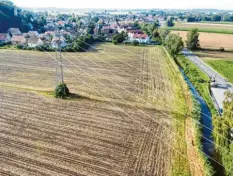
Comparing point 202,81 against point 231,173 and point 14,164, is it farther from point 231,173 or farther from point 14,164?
point 14,164

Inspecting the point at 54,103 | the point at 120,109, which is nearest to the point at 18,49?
the point at 54,103

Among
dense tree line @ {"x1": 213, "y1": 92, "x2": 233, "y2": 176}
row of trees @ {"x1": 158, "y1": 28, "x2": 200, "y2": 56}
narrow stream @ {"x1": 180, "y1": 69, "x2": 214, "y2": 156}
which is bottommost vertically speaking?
narrow stream @ {"x1": 180, "y1": 69, "x2": 214, "y2": 156}

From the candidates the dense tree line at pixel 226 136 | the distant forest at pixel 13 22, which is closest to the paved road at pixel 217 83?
the dense tree line at pixel 226 136

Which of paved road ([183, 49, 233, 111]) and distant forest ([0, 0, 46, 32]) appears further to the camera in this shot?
distant forest ([0, 0, 46, 32])

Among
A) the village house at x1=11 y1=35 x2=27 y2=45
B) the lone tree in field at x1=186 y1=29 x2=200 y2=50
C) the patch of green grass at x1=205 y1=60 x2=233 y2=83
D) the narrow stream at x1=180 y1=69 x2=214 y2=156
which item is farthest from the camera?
the village house at x1=11 y1=35 x2=27 y2=45

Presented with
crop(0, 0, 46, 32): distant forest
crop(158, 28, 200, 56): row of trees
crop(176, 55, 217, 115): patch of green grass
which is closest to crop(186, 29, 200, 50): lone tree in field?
crop(158, 28, 200, 56): row of trees

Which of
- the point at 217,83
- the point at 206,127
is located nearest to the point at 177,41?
the point at 217,83

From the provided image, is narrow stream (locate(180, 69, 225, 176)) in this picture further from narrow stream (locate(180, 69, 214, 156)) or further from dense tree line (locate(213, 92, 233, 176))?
dense tree line (locate(213, 92, 233, 176))
